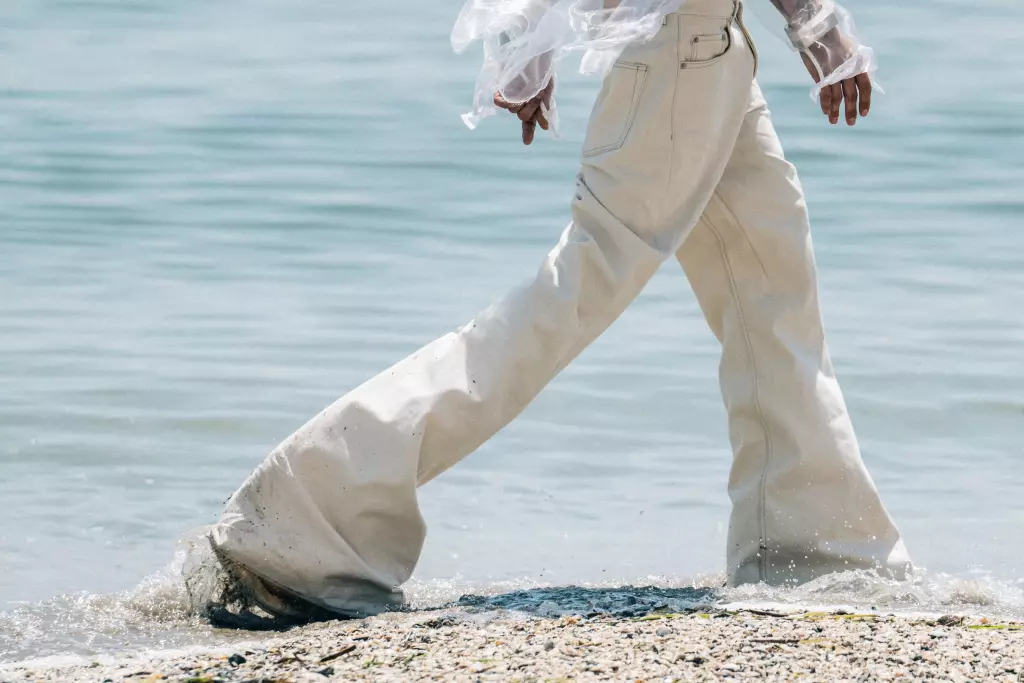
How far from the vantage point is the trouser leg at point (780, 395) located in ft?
11.7

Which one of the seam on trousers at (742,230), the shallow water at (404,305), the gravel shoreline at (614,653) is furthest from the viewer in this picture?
the shallow water at (404,305)

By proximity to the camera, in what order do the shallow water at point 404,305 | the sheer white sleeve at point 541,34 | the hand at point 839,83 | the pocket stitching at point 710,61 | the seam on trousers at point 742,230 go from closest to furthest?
the sheer white sleeve at point 541,34, the pocket stitching at point 710,61, the hand at point 839,83, the seam on trousers at point 742,230, the shallow water at point 404,305

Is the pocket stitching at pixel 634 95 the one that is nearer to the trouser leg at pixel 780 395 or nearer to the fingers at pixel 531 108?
the fingers at pixel 531 108

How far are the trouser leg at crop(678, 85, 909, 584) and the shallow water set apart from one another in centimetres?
15

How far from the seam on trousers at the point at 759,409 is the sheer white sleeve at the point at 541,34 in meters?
0.53

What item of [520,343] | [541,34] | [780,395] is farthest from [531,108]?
[780,395]

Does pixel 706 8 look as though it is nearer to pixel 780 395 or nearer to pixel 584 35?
pixel 584 35

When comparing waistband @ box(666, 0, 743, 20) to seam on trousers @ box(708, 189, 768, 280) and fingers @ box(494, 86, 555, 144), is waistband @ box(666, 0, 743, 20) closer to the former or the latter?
fingers @ box(494, 86, 555, 144)

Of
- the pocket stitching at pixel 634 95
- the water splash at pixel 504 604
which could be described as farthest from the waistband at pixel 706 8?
the water splash at pixel 504 604

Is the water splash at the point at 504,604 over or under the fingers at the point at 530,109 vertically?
under

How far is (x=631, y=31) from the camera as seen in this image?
10.3ft

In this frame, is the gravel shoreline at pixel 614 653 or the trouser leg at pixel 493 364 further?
the trouser leg at pixel 493 364

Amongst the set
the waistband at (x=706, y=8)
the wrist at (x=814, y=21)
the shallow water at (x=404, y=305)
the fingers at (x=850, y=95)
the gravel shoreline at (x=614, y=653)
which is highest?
the waistband at (x=706, y=8)

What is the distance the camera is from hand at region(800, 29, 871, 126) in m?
3.38
